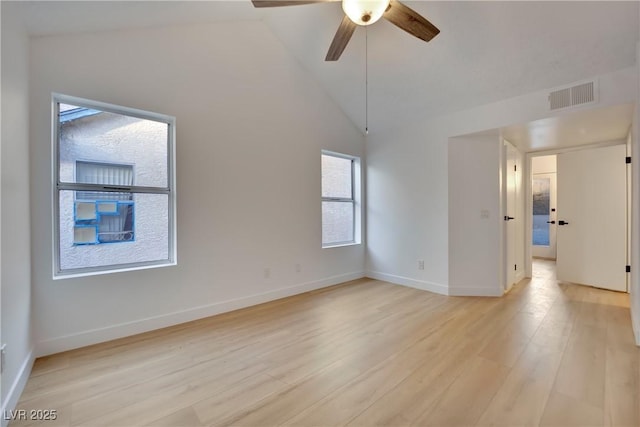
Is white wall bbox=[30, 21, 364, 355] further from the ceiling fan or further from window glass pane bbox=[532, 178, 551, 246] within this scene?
window glass pane bbox=[532, 178, 551, 246]

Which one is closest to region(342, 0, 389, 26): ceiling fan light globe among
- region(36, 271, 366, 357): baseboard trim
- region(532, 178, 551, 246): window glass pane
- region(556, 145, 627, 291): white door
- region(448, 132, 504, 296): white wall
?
region(448, 132, 504, 296): white wall

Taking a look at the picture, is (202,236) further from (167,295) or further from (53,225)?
(53,225)

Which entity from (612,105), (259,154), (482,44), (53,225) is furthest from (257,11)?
(612,105)

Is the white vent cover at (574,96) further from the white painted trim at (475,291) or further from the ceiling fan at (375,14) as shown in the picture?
the white painted trim at (475,291)

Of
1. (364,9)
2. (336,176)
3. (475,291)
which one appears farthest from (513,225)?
(364,9)

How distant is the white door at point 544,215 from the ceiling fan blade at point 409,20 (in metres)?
6.05

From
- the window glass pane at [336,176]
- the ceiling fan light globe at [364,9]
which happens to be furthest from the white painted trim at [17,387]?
the window glass pane at [336,176]

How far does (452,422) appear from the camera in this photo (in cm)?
155

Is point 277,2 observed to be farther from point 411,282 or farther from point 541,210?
point 541,210

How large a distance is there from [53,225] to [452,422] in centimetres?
316

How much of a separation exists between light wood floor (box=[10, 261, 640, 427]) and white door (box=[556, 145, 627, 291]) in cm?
104

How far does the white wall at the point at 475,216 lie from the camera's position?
379cm

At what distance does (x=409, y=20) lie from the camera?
2143mm

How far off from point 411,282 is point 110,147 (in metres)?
4.04
